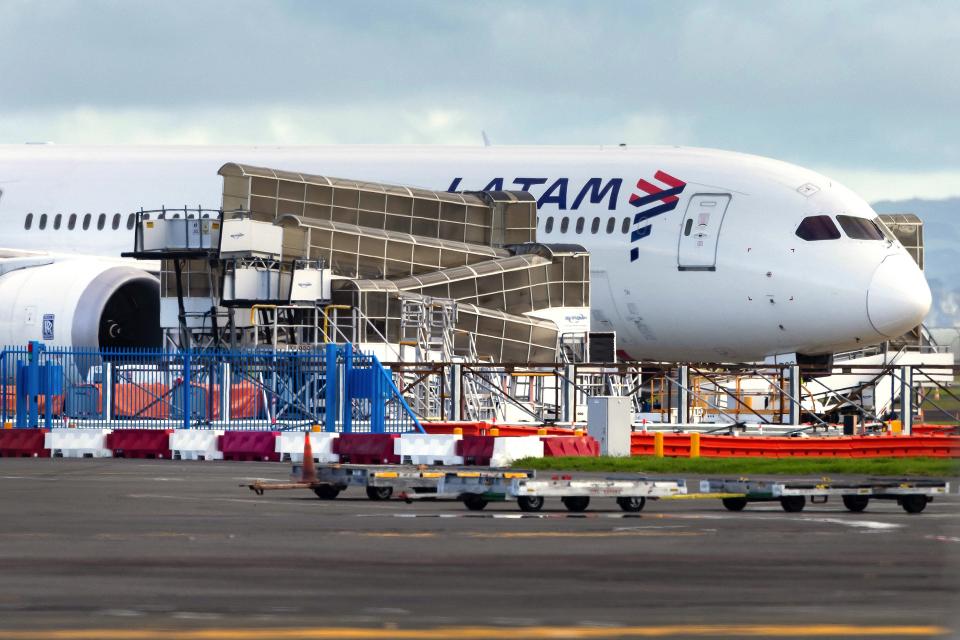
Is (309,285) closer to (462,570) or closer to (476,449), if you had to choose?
(476,449)

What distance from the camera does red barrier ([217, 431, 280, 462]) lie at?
29.1 meters

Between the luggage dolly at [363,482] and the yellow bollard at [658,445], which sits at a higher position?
the yellow bollard at [658,445]

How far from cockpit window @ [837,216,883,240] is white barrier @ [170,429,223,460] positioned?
14.9 m

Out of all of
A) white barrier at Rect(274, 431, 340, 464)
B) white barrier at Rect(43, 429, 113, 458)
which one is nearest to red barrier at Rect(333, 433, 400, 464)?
white barrier at Rect(274, 431, 340, 464)

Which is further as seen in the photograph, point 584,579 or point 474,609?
point 584,579

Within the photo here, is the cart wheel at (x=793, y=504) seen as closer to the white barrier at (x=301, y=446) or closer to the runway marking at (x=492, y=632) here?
the runway marking at (x=492, y=632)

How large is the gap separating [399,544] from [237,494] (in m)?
6.72

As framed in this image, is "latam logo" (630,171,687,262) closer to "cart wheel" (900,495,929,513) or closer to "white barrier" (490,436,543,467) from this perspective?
"white barrier" (490,436,543,467)

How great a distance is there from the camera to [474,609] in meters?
9.77

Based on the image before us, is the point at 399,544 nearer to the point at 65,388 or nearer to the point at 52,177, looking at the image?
the point at 65,388

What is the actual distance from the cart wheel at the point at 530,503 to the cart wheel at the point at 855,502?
3060 millimetres

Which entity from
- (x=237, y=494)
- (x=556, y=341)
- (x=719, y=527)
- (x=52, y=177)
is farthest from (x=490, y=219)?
(x=719, y=527)

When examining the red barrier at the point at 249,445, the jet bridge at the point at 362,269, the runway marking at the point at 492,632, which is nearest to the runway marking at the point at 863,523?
the runway marking at the point at 492,632

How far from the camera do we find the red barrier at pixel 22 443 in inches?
1179
